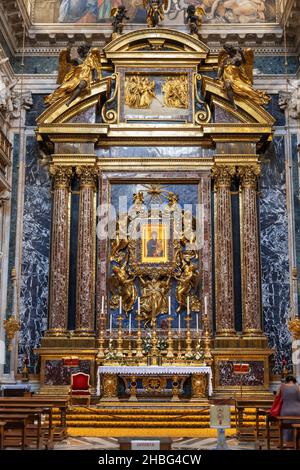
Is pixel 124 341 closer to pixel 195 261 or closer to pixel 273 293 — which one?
pixel 195 261

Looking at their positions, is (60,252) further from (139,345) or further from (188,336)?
(188,336)

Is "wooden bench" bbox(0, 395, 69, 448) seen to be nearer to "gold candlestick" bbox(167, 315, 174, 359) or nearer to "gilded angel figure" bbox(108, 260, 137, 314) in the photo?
"gold candlestick" bbox(167, 315, 174, 359)

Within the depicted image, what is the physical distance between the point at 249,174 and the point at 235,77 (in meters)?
2.59

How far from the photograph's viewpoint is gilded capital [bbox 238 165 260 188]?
1819 centimetres

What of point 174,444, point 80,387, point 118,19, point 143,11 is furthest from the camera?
point 143,11

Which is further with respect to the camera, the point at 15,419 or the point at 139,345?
the point at 139,345

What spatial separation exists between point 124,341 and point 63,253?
8.82 feet

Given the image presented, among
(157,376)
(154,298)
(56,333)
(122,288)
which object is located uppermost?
(122,288)

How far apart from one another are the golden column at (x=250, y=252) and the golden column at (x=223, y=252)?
32 cm

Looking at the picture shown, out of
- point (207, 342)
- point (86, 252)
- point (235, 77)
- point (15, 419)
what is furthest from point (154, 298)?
point (15, 419)

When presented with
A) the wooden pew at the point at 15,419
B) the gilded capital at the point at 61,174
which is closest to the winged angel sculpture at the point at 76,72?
the gilded capital at the point at 61,174

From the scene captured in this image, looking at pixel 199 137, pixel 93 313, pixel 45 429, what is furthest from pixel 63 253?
pixel 45 429

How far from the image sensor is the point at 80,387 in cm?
1597

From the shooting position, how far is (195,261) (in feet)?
59.4
